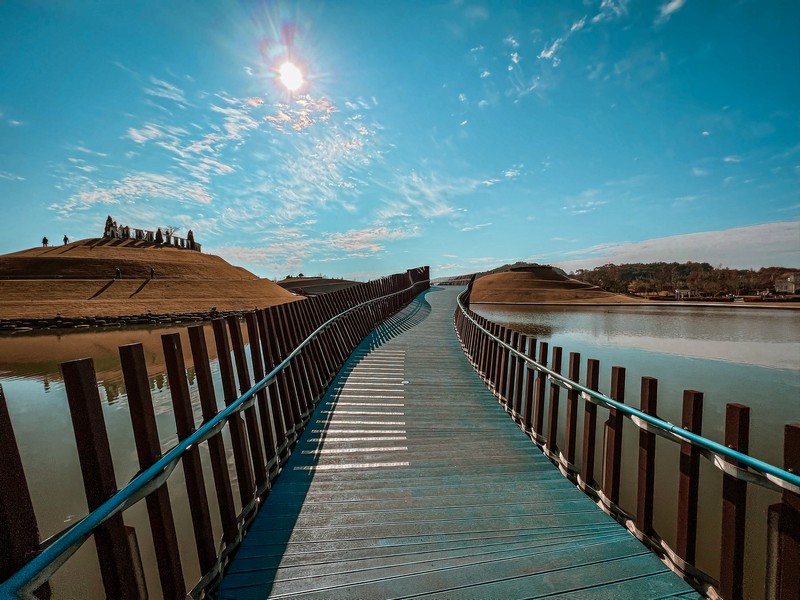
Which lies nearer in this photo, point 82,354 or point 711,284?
point 82,354

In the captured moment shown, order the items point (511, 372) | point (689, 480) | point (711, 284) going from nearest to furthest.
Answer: point (689, 480) → point (511, 372) → point (711, 284)

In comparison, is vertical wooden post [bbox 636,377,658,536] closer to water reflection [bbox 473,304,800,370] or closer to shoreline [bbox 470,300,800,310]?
water reflection [bbox 473,304,800,370]

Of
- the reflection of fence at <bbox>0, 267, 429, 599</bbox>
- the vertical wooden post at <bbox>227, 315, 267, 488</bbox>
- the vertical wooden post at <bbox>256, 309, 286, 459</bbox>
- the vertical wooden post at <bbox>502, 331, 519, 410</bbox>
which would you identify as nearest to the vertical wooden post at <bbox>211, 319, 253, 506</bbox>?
the reflection of fence at <bbox>0, 267, 429, 599</bbox>

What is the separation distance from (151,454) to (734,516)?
3145 mm

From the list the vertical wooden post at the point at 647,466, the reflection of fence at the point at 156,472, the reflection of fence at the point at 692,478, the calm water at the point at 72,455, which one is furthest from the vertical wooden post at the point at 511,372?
the calm water at the point at 72,455

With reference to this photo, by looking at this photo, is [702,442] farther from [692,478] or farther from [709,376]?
[709,376]

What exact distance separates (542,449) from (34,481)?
23.9ft

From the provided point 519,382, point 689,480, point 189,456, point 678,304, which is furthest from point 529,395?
point 678,304

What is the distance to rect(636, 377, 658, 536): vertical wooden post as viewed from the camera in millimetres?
2527

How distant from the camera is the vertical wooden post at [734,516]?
1915mm

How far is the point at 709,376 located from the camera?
10.1m

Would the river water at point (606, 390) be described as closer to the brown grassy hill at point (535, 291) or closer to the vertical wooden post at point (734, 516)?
the vertical wooden post at point (734, 516)

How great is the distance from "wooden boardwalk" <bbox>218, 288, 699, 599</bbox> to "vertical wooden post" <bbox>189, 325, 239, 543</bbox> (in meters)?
0.20

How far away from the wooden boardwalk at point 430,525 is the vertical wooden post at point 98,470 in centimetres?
71
